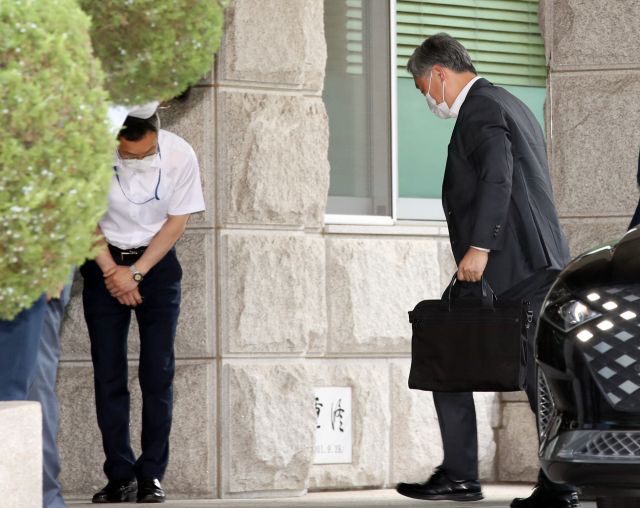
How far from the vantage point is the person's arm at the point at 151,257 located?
16.2 ft

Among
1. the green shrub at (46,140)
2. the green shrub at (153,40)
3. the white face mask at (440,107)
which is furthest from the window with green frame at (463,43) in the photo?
the green shrub at (46,140)

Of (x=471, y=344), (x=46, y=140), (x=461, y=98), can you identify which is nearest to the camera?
(x=46, y=140)

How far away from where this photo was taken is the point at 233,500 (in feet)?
17.0

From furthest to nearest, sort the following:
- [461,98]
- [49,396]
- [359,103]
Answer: [359,103] < [461,98] < [49,396]

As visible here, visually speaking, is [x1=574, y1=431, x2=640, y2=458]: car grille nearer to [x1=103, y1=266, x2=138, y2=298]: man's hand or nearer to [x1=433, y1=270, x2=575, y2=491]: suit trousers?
[x1=433, y1=270, x2=575, y2=491]: suit trousers

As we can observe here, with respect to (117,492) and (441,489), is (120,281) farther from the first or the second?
(441,489)

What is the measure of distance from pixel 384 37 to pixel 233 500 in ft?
9.52

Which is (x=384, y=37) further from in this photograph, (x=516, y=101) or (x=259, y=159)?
(x=516, y=101)

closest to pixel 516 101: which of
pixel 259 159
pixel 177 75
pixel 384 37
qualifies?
pixel 259 159

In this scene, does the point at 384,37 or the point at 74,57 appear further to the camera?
the point at 384,37

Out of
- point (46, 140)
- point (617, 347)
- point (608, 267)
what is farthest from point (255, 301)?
point (46, 140)

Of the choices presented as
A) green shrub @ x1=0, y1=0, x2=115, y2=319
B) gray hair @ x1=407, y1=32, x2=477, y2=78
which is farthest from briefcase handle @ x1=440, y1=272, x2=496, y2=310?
green shrub @ x1=0, y1=0, x2=115, y2=319

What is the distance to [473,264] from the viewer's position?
174 inches

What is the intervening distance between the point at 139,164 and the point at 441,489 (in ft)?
6.68
